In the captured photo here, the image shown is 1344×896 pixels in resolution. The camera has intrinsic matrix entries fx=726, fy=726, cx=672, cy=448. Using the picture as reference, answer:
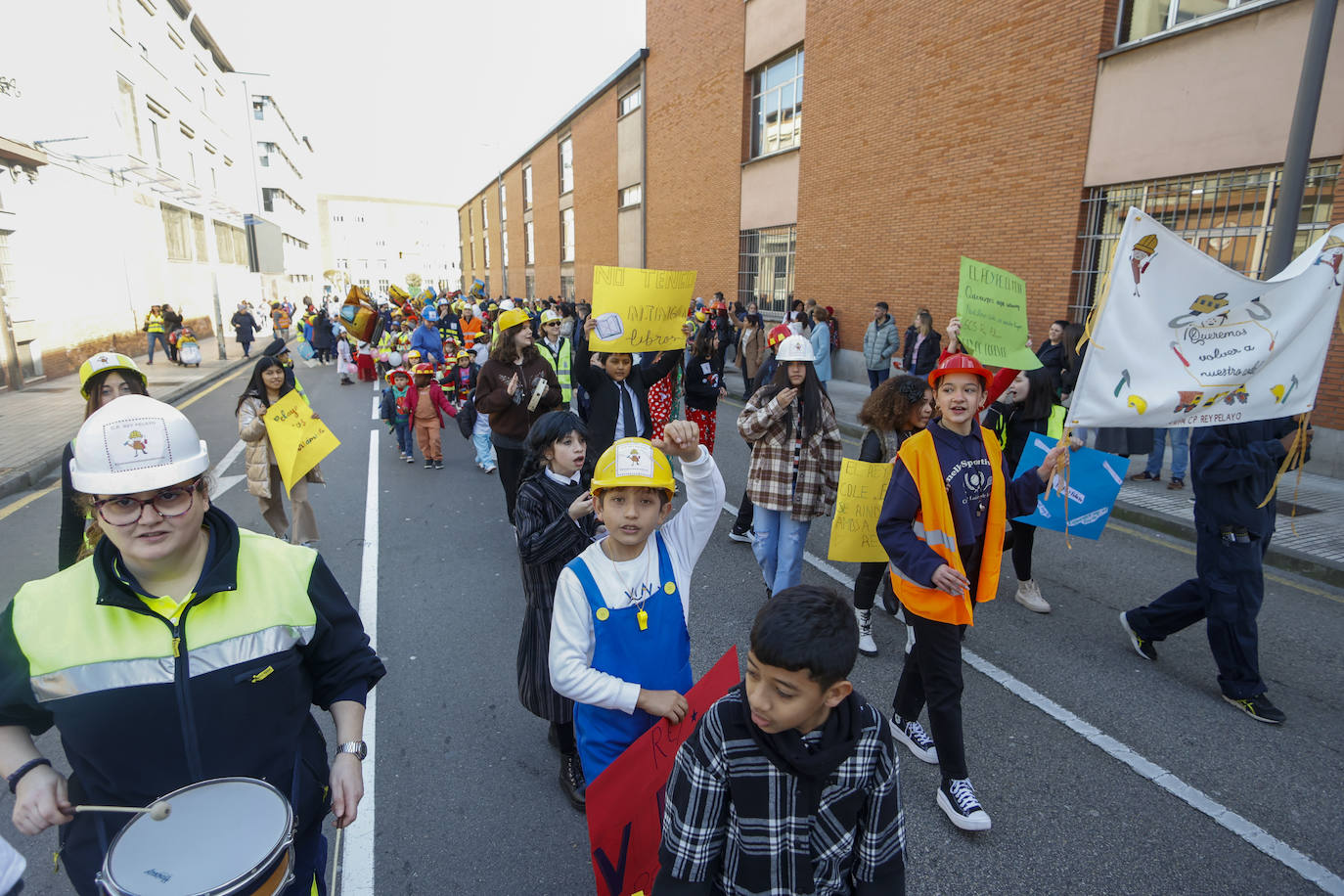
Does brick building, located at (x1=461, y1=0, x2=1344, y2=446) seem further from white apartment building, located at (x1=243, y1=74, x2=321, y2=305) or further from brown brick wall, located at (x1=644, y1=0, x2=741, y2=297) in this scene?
white apartment building, located at (x1=243, y1=74, x2=321, y2=305)

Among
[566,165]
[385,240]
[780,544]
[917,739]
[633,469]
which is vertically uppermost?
[566,165]

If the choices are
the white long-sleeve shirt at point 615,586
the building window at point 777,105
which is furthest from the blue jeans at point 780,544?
the building window at point 777,105

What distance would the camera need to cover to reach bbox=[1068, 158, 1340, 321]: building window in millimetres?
8930

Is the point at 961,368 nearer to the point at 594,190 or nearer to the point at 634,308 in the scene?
the point at 634,308

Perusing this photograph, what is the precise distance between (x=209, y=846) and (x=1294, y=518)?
9.15 metres

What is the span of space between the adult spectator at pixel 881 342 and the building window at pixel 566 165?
27.4 metres

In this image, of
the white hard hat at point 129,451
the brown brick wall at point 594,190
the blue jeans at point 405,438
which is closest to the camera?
the white hard hat at point 129,451

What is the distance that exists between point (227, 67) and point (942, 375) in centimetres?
5357

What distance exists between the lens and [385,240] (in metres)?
90.8

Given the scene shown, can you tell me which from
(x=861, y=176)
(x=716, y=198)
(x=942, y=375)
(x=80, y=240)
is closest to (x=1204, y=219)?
(x=861, y=176)

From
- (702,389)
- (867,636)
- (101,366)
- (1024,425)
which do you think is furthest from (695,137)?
(101,366)

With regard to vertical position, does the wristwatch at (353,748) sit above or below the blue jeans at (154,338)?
above

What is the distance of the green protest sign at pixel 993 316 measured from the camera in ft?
13.4

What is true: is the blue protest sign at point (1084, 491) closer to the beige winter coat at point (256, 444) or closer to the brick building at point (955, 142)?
the beige winter coat at point (256, 444)
